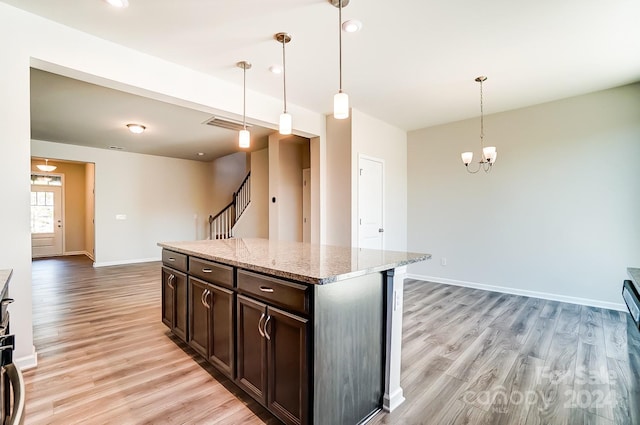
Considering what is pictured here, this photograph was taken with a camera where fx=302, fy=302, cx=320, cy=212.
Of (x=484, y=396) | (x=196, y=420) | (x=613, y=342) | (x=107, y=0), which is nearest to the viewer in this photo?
(x=196, y=420)

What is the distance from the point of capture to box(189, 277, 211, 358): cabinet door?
2.26 m

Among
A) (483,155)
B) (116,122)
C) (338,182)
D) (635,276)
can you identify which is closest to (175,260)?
(338,182)

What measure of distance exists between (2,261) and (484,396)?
356cm

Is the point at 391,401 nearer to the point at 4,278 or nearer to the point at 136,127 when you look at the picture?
the point at 4,278

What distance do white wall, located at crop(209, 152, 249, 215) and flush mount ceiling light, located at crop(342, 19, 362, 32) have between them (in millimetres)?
6520

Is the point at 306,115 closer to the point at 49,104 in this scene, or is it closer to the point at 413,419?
the point at 49,104

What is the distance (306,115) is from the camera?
4.55m

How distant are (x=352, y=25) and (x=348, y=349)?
2.45m

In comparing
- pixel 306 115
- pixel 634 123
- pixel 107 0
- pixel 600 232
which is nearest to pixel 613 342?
pixel 600 232

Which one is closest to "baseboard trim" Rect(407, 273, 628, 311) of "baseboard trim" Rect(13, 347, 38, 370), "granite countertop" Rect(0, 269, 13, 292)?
"baseboard trim" Rect(13, 347, 38, 370)

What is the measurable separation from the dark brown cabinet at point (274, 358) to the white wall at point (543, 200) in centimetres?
425

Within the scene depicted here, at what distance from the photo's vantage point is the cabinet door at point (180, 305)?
259cm

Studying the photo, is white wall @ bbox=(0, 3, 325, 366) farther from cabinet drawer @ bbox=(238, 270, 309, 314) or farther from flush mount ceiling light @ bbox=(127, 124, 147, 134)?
flush mount ceiling light @ bbox=(127, 124, 147, 134)

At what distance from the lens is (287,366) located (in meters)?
1.58
